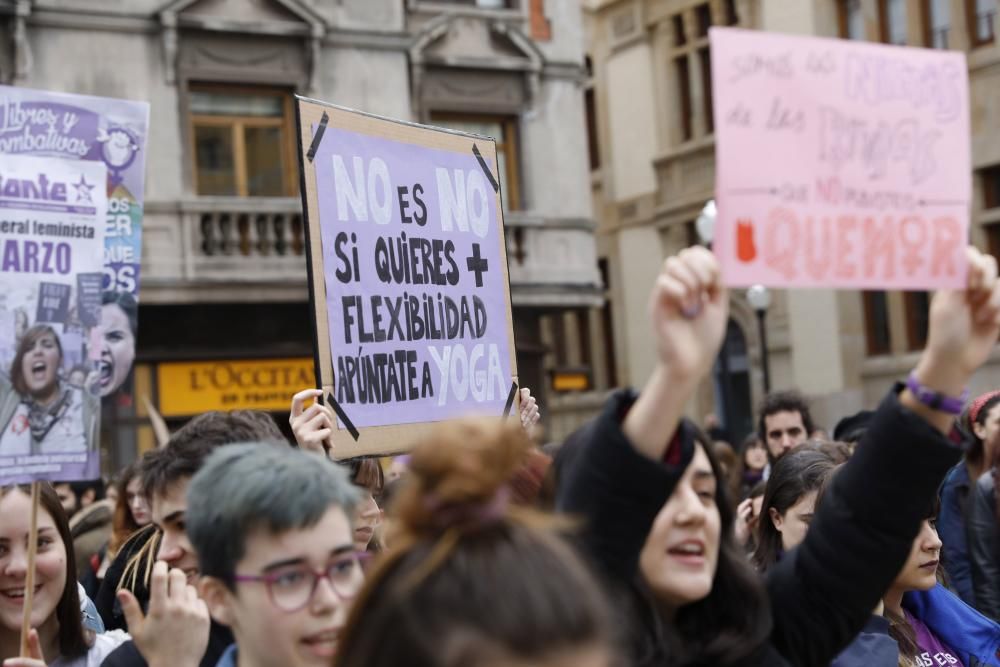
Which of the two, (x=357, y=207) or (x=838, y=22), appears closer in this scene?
→ (x=357, y=207)

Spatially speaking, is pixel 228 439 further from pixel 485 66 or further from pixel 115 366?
pixel 485 66

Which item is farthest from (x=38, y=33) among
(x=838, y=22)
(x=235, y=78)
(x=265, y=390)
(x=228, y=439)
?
(x=228, y=439)

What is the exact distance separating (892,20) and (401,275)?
19.2 metres

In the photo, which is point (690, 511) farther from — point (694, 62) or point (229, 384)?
point (694, 62)

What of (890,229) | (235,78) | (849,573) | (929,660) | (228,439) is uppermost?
(235,78)

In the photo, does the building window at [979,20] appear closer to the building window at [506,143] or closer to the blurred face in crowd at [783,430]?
the building window at [506,143]

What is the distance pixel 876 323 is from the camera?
2312 cm

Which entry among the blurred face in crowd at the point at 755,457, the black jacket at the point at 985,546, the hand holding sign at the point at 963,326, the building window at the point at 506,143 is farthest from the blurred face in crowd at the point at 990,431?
the building window at the point at 506,143

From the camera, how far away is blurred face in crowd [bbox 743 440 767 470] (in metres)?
10.0

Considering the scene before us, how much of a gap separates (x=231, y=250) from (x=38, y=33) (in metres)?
3.10

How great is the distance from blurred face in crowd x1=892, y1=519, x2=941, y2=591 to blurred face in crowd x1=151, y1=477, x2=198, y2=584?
6.57ft

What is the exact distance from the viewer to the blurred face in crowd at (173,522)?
4.17 metres

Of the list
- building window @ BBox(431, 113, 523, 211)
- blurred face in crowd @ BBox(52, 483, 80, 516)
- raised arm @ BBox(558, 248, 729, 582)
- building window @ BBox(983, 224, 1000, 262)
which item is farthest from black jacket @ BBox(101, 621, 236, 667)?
building window @ BBox(983, 224, 1000, 262)

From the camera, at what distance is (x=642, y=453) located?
266 cm
